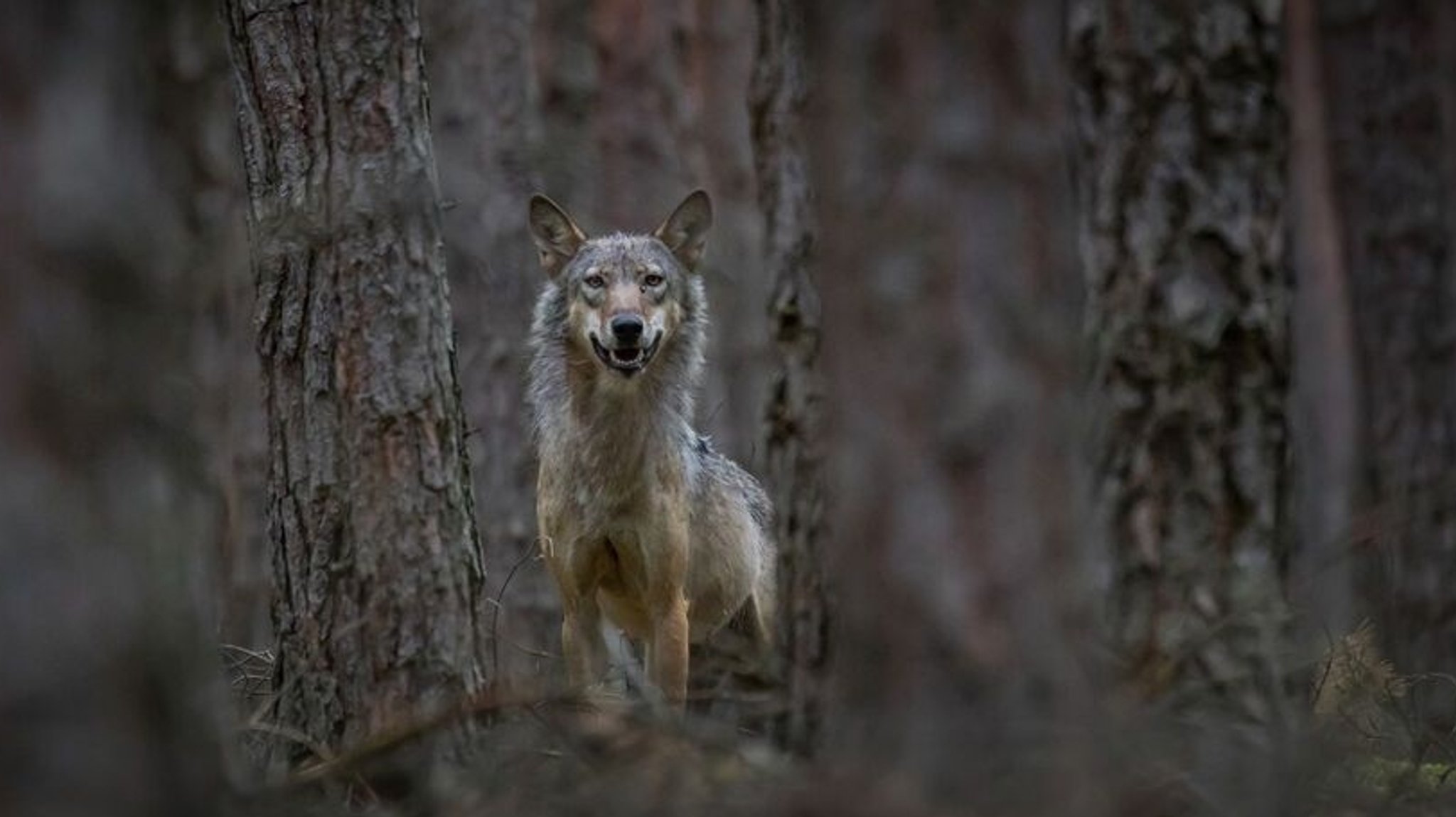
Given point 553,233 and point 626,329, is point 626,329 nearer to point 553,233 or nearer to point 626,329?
point 626,329

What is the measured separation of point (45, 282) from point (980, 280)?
209cm

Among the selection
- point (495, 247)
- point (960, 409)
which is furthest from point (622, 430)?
point (960, 409)

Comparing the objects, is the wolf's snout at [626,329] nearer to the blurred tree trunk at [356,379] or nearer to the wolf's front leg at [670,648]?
the wolf's front leg at [670,648]

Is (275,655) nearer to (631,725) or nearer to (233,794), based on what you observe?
(631,725)

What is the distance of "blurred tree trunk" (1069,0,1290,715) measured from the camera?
335 inches

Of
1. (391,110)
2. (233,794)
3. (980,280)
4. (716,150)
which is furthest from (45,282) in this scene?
(716,150)

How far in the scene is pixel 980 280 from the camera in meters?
4.97

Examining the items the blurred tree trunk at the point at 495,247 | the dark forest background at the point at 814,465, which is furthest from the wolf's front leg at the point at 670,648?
the blurred tree trunk at the point at 495,247

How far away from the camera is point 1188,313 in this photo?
872cm

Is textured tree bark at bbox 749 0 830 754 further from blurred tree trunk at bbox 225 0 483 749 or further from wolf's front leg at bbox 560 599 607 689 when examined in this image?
blurred tree trunk at bbox 225 0 483 749

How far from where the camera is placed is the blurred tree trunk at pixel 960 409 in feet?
16.3

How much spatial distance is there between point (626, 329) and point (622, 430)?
0.66 m

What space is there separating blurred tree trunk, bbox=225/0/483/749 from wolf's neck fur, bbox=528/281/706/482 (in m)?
3.18

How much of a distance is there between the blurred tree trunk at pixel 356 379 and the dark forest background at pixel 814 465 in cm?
1
